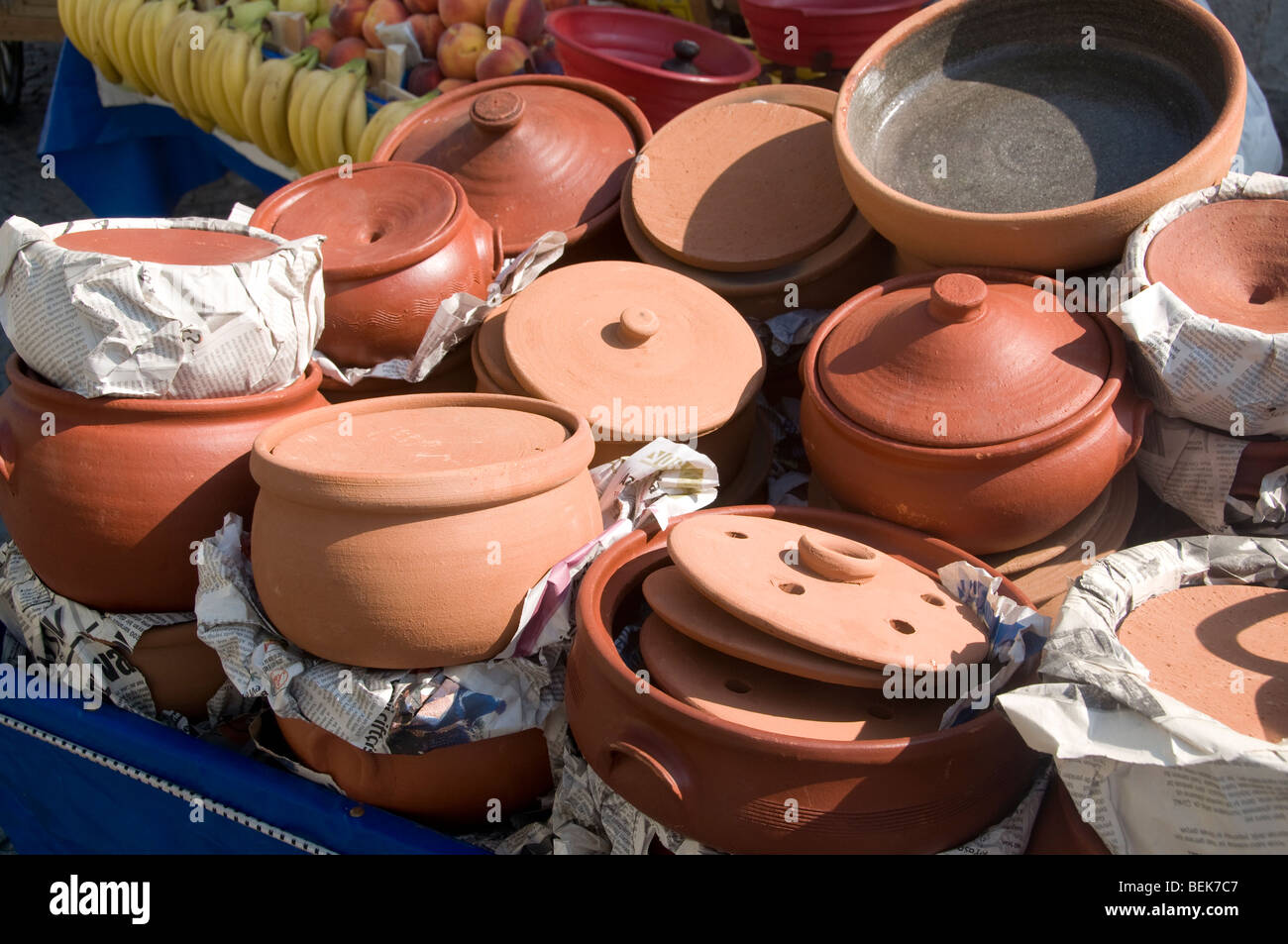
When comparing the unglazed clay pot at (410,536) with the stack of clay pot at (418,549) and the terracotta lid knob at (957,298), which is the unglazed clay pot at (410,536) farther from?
the terracotta lid knob at (957,298)

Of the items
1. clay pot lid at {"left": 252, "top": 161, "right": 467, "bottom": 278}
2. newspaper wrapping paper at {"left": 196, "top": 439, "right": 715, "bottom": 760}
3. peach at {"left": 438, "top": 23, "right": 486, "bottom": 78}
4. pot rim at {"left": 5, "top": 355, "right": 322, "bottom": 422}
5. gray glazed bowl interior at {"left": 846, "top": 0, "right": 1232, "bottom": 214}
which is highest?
gray glazed bowl interior at {"left": 846, "top": 0, "right": 1232, "bottom": 214}

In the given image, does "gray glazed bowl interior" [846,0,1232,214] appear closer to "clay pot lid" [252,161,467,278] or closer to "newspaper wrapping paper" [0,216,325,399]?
"clay pot lid" [252,161,467,278]

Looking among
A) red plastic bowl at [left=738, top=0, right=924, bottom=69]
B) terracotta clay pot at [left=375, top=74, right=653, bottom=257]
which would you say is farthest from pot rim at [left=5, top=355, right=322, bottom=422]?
red plastic bowl at [left=738, top=0, right=924, bottom=69]

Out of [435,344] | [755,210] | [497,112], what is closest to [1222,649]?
[755,210]

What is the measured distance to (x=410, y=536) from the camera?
5.88ft

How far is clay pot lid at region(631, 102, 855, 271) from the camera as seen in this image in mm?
2748

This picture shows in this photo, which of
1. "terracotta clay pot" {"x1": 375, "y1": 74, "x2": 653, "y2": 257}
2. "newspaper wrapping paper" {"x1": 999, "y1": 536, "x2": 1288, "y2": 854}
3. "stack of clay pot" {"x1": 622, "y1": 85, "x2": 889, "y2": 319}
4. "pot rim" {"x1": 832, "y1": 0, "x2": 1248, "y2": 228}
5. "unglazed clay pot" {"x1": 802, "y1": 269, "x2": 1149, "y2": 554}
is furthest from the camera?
"terracotta clay pot" {"x1": 375, "y1": 74, "x2": 653, "y2": 257}

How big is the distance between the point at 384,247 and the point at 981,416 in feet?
4.83

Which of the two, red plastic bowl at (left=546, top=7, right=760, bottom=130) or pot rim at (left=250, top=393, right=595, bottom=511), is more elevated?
red plastic bowl at (left=546, top=7, right=760, bottom=130)

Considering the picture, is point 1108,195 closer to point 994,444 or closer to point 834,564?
A: point 994,444

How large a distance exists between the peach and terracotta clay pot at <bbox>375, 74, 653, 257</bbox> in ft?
4.37

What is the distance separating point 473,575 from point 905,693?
714mm

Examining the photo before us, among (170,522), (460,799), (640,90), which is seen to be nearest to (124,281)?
(170,522)

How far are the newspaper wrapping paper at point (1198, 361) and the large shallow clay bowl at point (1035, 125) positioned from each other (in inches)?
7.7
